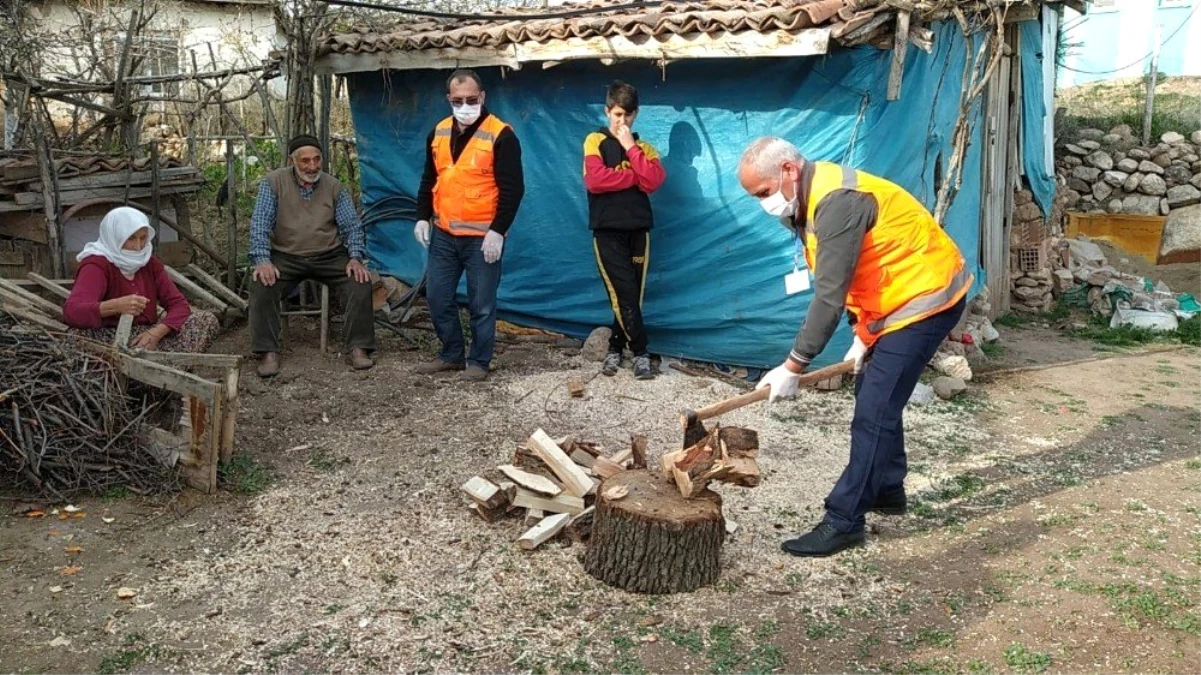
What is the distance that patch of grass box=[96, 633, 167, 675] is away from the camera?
342cm

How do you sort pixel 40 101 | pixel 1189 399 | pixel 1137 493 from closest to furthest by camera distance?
pixel 1137 493
pixel 1189 399
pixel 40 101

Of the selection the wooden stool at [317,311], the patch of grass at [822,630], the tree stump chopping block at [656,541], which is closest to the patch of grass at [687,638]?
the tree stump chopping block at [656,541]

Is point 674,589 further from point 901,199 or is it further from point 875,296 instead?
point 901,199

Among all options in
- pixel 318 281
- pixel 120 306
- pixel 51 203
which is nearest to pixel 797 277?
pixel 318 281

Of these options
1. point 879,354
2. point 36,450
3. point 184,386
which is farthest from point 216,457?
point 879,354

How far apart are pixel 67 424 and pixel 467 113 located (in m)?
2.95

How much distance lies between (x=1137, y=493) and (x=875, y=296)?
6.67ft

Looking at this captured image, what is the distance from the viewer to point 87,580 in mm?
4008

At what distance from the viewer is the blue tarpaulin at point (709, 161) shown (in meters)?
6.24

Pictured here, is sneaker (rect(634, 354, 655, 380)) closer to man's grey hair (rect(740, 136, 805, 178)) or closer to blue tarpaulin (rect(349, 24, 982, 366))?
blue tarpaulin (rect(349, 24, 982, 366))

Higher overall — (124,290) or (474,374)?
(124,290)

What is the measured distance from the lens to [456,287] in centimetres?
669

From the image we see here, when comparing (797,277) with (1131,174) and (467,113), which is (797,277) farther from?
(1131,174)

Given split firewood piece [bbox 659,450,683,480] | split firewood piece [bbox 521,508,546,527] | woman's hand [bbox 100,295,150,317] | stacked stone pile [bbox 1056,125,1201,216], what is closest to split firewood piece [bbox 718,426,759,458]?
split firewood piece [bbox 659,450,683,480]
